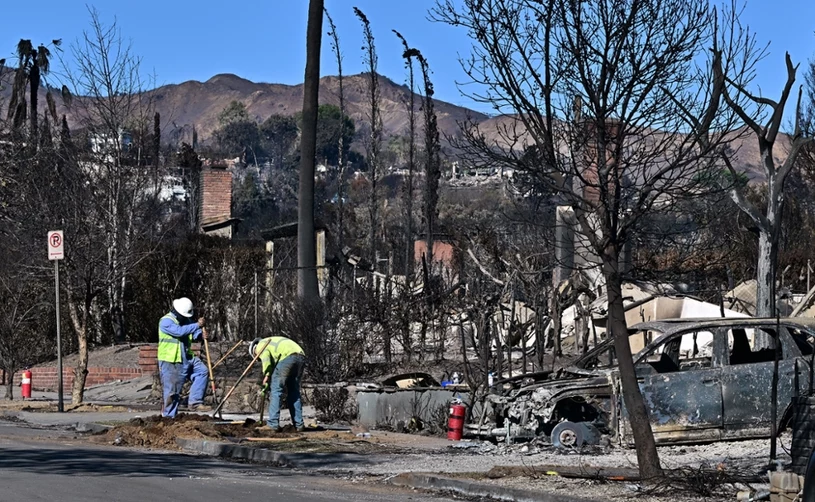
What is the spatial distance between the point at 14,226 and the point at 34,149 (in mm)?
1978

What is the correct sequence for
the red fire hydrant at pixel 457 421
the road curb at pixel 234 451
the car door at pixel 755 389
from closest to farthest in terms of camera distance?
the car door at pixel 755 389, the road curb at pixel 234 451, the red fire hydrant at pixel 457 421

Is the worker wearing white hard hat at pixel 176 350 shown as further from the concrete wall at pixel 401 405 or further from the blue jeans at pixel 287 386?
the concrete wall at pixel 401 405

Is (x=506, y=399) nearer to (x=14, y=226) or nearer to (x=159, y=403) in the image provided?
(x=159, y=403)

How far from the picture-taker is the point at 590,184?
12.0m

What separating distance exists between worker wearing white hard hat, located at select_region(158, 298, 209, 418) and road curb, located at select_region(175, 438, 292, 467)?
1879 mm

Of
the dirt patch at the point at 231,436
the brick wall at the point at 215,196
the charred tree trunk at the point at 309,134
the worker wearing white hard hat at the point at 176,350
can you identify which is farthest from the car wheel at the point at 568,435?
the brick wall at the point at 215,196

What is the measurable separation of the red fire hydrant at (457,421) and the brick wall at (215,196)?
3204cm

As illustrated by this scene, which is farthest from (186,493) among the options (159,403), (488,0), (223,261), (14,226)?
(223,261)

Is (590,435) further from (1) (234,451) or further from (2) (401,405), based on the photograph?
(1) (234,451)

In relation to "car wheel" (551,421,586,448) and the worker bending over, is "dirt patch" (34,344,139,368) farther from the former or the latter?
"car wheel" (551,421,586,448)

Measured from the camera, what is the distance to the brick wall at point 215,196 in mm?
48344

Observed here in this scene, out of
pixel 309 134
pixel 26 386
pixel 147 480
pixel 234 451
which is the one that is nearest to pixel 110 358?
pixel 26 386

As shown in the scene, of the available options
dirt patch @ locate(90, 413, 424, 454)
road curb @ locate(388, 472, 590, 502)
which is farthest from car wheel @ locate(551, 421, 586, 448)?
road curb @ locate(388, 472, 590, 502)

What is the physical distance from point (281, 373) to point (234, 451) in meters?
2.13
